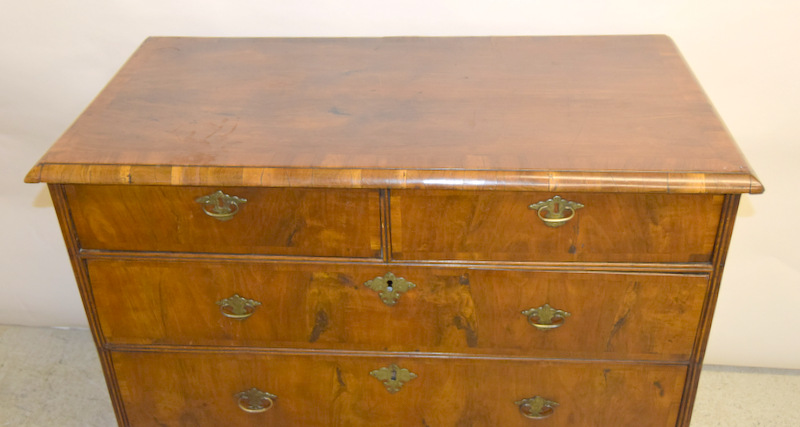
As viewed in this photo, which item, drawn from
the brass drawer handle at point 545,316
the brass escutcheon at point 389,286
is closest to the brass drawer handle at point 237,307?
the brass escutcheon at point 389,286

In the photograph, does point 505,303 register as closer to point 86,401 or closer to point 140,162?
point 140,162

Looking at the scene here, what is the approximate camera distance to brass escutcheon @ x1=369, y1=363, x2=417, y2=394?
5.41 feet

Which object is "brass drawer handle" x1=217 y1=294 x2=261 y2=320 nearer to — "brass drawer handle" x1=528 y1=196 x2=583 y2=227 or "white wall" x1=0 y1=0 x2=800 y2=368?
"brass drawer handle" x1=528 y1=196 x2=583 y2=227

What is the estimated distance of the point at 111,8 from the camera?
6.49 ft

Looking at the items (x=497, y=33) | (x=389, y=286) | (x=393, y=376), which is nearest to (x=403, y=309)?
(x=389, y=286)

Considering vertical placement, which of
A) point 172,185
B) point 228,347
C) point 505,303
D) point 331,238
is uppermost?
point 172,185

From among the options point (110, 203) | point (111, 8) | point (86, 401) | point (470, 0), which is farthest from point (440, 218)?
point (86, 401)

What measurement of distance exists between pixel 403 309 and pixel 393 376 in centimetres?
18

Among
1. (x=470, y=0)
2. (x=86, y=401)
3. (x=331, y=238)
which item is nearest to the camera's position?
(x=331, y=238)

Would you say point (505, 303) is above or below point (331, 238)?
below

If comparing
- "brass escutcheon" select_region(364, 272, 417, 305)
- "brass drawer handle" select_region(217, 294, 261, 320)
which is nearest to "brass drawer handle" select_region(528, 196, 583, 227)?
"brass escutcheon" select_region(364, 272, 417, 305)

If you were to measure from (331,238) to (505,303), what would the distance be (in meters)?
0.36

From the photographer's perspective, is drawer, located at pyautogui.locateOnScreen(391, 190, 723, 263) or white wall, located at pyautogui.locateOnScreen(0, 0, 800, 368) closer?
drawer, located at pyautogui.locateOnScreen(391, 190, 723, 263)

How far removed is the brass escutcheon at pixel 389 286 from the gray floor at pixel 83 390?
1.07m
